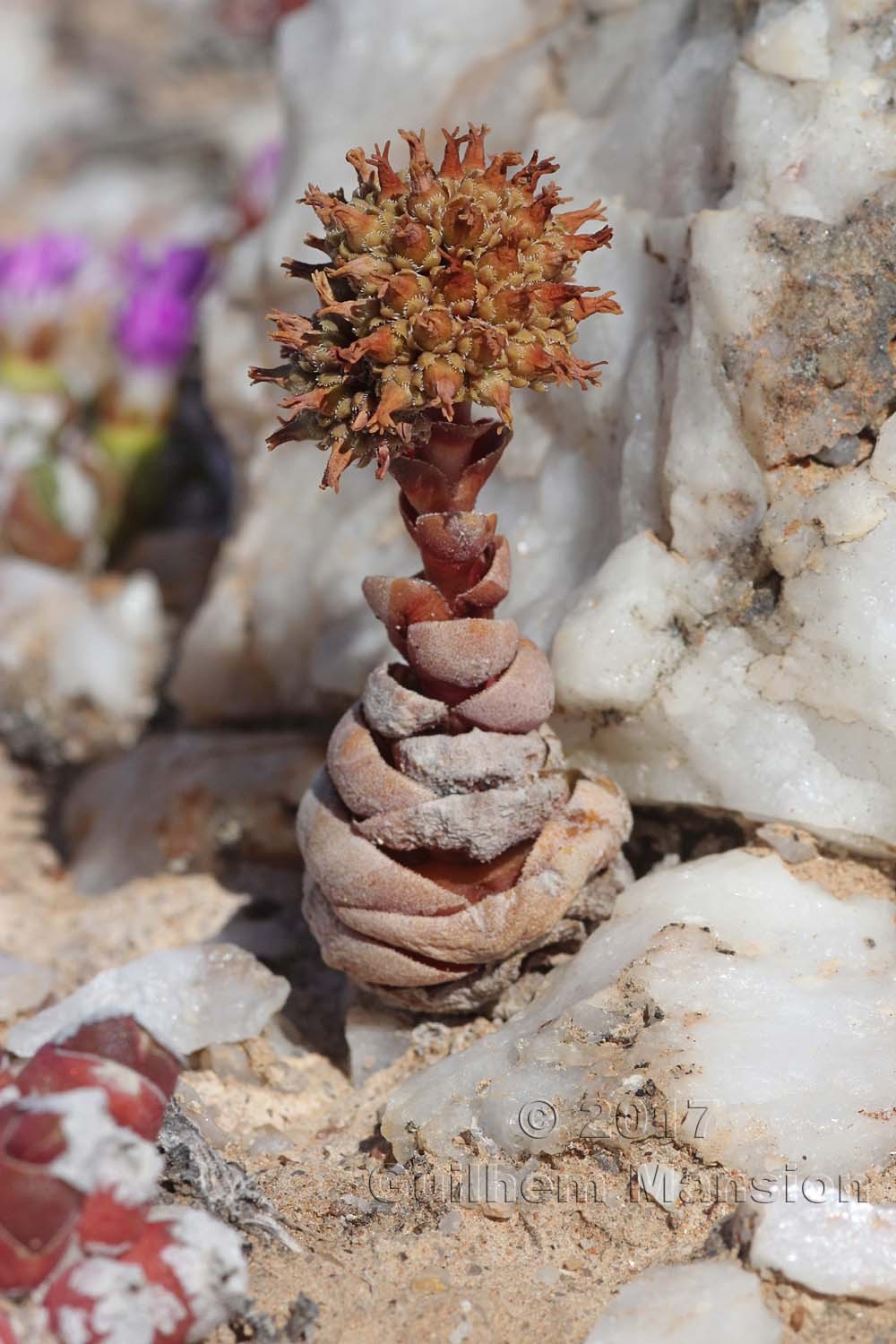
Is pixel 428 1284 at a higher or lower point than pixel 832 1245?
lower

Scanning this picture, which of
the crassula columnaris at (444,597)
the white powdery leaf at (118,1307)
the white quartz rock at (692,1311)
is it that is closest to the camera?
the white powdery leaf at (118,1307)

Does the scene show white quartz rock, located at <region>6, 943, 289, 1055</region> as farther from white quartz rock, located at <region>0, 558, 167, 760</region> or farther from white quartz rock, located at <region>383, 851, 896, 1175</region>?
white quartz rock, located at <region>0, 558, 167, 760</region>

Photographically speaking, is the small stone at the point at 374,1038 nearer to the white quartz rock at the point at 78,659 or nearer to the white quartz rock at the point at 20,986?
Result: the white quartz rock at the point at 20,986

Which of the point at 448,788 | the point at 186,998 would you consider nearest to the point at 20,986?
the point at 186,998

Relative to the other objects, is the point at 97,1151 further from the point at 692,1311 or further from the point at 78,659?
the point at 78,659

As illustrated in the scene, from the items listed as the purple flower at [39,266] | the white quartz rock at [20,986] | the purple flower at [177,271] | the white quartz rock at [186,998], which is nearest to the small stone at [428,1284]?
the white quartz rock at [186,998]

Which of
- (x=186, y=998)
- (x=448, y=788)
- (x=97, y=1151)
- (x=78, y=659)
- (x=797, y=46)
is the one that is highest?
(x=797, y=46)
